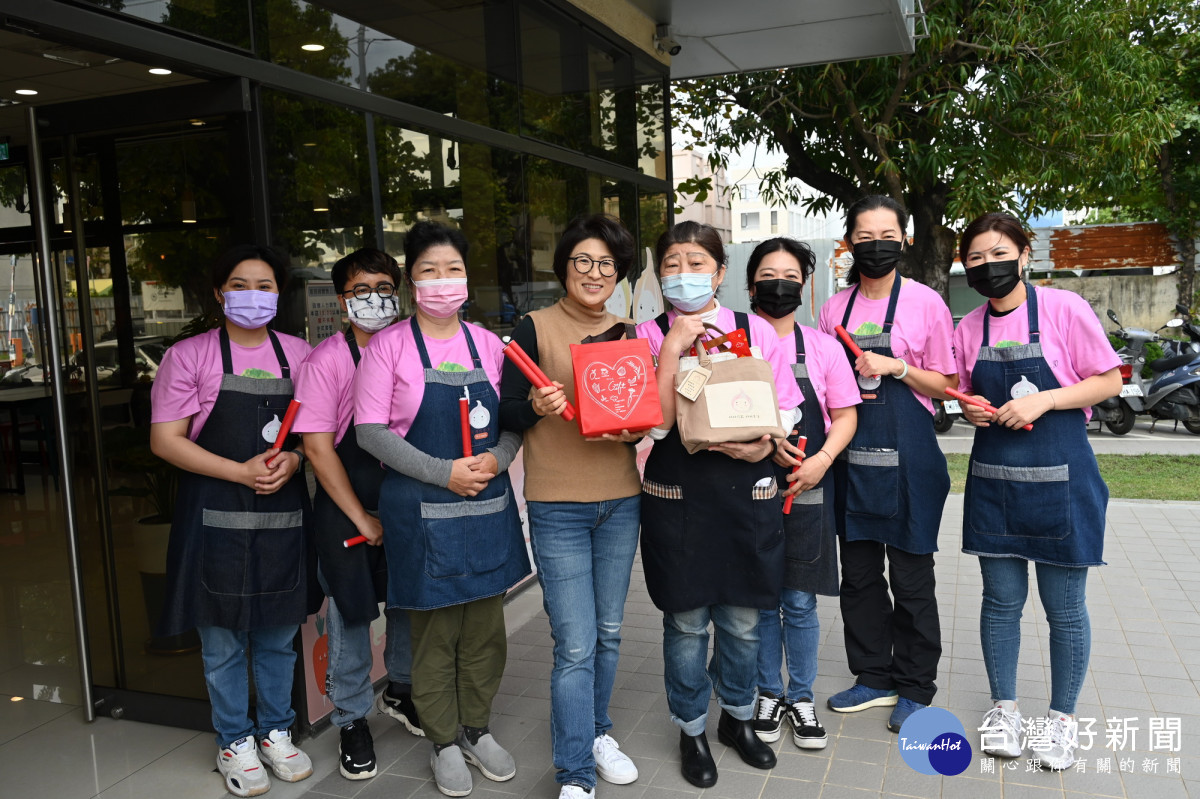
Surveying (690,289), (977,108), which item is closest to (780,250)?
(690,289)

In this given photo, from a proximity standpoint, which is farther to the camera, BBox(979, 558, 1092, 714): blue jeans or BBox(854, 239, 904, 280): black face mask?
BBox(854, 239, 904, 280): black face mask

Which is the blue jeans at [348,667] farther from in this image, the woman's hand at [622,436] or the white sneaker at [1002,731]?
the white sneaker at [1002,731]

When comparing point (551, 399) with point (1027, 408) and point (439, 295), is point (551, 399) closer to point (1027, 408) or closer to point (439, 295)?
point (439, 295)

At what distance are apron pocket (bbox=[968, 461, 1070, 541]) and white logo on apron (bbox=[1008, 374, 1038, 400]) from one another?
25 centimetres

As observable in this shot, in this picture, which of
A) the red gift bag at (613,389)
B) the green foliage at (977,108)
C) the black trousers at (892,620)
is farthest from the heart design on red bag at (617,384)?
the green foliage at (977,108)

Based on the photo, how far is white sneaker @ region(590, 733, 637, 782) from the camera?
319cm

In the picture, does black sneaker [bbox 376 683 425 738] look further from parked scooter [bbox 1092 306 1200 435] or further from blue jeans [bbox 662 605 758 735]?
parked scooter [bbox 1092 306 1200 435]

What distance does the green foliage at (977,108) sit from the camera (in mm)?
8430

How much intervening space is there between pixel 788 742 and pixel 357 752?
5.18 ft

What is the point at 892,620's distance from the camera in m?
3.66

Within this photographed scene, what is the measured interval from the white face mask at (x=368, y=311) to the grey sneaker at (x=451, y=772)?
148cm

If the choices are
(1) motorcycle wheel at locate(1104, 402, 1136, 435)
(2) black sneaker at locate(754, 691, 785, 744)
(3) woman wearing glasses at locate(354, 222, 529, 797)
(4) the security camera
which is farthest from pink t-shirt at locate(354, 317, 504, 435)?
(1) motorcycle wheel at locate(1104, 402, 1136, 435)

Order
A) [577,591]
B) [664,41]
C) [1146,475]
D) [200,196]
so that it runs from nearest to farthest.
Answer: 1. [577,591]
2. [200,196]
3. [664,41]
4. [1146,475]

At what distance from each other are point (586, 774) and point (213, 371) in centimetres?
180
